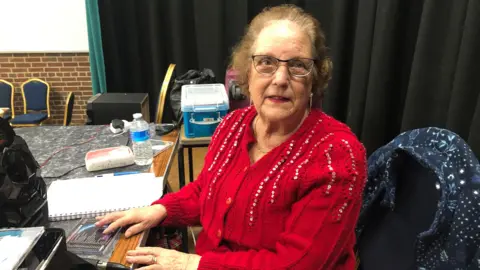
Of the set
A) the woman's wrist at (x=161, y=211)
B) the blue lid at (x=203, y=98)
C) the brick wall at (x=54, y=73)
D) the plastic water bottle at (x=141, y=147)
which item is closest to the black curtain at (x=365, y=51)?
the blue lid at (x=203, y=98)

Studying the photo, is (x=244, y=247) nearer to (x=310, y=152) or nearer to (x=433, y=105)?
(x=310, y=152)

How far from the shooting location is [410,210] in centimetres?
113

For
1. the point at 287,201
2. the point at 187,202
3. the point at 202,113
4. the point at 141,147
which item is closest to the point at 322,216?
the point at 287,201

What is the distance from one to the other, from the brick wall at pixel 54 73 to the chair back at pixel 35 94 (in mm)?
114

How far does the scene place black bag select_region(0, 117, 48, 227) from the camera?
3.58ft

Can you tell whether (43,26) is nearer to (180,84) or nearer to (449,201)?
(180,84)

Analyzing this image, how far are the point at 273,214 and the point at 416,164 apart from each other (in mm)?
426

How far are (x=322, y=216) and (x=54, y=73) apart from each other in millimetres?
4026

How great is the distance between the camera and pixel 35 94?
13.7 ft

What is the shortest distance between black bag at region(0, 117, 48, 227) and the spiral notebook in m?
A: 0.09

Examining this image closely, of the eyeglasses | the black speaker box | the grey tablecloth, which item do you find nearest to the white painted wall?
the black speaker box

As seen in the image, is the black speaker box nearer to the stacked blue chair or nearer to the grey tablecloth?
the grey tablecloth

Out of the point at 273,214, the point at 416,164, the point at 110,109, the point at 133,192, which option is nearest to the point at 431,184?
the point at 416,164

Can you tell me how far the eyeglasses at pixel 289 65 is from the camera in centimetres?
114
